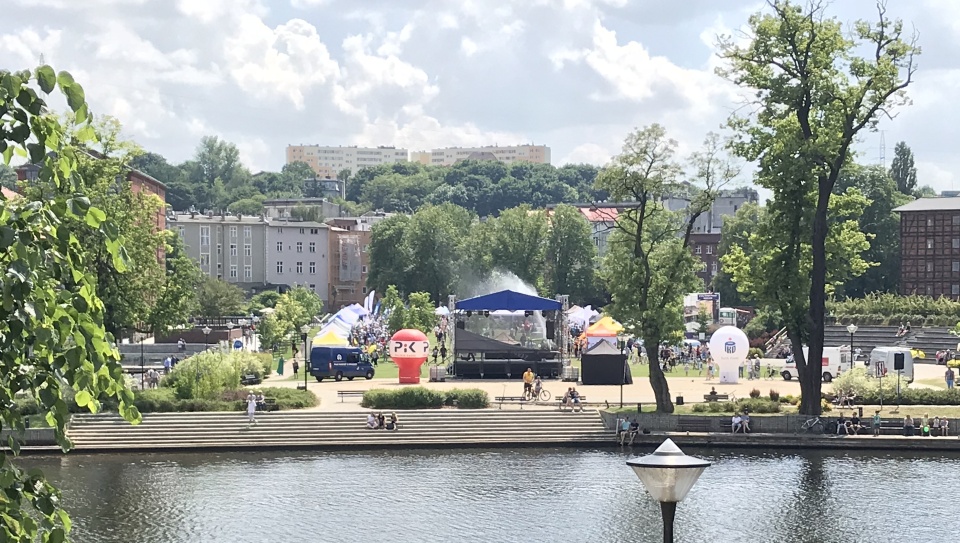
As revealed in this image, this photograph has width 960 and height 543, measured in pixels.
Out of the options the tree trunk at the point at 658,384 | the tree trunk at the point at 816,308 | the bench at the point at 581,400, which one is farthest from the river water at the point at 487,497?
the bench at the point at 581,400

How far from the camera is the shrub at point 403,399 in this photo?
5166cm

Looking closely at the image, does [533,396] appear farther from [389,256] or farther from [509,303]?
[389,256]

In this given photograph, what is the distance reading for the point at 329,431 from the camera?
48531 millimetres

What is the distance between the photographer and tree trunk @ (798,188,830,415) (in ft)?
160

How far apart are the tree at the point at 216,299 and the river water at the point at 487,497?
2235 inches

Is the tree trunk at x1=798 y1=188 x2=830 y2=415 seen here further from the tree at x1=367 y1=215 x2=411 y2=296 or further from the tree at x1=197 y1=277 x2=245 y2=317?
the tree at x1=367 y1=215 x2=411 y2=296

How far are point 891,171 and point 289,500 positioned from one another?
120m

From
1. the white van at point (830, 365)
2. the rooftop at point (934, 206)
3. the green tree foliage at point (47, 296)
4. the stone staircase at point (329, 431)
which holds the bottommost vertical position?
the stone staircase at point (329, 431)

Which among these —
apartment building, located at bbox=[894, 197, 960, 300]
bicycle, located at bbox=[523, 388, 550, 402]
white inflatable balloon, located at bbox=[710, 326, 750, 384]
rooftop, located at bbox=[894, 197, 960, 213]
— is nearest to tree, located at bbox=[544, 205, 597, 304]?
rooftop, located at bbox=[894, 197, 960, 213]

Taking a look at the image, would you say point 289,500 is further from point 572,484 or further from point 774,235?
point 774,235

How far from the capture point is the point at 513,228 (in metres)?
133

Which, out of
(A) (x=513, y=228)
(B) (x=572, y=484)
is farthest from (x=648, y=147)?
(A) (x=513, y=228)

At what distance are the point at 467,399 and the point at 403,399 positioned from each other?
8.40 feet

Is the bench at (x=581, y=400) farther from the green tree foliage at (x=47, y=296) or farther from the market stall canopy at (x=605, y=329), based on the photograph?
the green tree foliage at (x=47, y=296)
